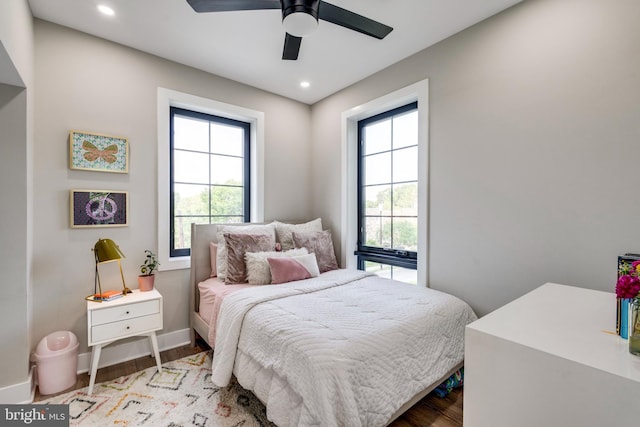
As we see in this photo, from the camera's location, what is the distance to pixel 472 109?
2.19 m

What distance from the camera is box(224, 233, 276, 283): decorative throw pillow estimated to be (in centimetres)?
244

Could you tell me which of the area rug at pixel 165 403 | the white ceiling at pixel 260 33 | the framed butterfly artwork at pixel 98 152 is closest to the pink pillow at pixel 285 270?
the area rug at pixel 165 403

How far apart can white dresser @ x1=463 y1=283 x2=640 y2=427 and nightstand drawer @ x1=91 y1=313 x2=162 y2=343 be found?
213 centimetres

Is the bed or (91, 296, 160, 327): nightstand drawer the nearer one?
the bed

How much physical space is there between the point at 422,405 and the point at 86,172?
295 centimetres

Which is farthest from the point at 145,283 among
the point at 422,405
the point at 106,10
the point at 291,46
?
the point at 422,405

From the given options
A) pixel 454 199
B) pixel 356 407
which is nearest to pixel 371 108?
pixel 454 199

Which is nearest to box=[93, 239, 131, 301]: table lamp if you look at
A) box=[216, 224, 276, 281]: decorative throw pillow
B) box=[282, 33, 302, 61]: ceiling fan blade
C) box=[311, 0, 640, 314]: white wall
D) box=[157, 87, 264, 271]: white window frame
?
box=[157, 87, 264, 271]: white window frame

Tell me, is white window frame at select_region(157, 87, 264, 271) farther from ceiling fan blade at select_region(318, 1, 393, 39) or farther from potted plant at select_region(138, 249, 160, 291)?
ceiling fan blade at select_region(318, 1, 393, 39)

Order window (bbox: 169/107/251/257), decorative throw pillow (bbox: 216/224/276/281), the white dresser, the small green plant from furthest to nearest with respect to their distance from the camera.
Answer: window (bbox: 169/107/251/257) → decorative throw pillow (bbox: 216/224/276/281) → the small green plant → the white dresser

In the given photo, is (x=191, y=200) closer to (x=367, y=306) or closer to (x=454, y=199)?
(x=367, y=306)

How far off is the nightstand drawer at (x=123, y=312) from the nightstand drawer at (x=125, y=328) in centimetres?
3

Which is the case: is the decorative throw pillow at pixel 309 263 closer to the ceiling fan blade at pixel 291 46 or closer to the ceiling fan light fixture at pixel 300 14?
the ceiling fan blade at pixel 291 46

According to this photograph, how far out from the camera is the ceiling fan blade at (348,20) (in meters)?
1.60
